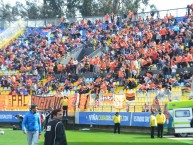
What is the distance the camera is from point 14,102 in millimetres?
46969

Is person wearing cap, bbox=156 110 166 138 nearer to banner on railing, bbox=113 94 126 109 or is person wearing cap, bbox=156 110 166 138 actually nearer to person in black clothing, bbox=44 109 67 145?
banner on railing, bbox=113 94 126 109

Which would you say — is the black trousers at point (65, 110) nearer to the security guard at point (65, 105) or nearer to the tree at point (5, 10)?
the security guard at point (65, 105)

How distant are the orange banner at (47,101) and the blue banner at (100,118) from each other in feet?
6.58

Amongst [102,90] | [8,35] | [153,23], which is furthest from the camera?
[8,35]

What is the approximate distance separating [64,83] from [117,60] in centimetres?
547

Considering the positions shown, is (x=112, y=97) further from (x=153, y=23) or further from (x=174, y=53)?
(x=153, y=23)

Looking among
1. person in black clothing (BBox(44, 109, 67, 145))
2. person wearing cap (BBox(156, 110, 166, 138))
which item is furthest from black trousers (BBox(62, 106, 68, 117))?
person in black clothing (BBox(44, 109, 67, 145))

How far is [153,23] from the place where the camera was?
178ft

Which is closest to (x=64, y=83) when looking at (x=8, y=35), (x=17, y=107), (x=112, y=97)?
(x=17, y=107)

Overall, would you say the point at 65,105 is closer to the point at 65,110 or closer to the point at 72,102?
the point at 65,110

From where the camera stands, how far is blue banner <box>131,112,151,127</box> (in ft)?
126

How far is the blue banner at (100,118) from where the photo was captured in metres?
40.2

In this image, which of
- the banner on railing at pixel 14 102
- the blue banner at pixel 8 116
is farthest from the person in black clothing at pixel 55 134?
the blue banner at pixel 8 116

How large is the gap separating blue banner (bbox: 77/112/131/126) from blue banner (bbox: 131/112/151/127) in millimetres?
551
